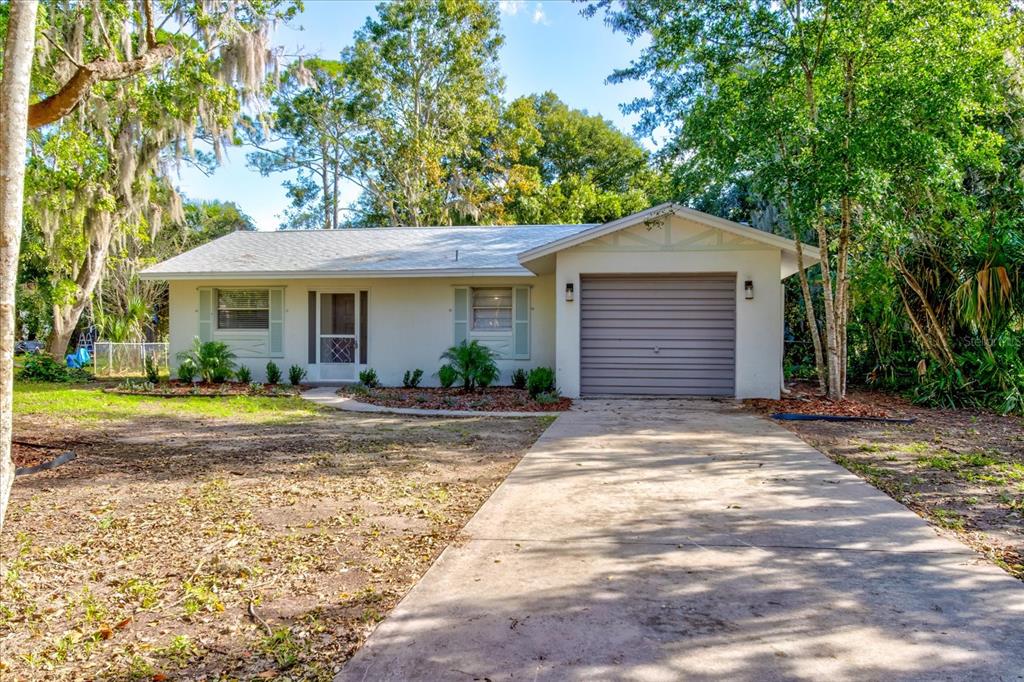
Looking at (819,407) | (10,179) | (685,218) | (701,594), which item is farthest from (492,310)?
(10,179)

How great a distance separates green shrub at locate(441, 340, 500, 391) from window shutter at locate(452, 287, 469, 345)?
66 cm

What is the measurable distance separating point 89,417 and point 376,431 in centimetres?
423

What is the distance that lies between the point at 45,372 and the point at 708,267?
47.0ft

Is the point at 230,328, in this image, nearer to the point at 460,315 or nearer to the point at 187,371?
the point at 187,371

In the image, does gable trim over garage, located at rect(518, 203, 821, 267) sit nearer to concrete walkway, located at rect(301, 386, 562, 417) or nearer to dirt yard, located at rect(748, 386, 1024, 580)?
dirt yard, located at rect(748, 386, 1024, 580)

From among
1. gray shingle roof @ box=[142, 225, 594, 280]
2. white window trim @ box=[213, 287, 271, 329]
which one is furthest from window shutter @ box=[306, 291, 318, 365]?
white window trim @ box=[213, 287, 271, 329]

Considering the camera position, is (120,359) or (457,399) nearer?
(457,399)

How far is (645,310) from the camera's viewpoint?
1204 centimetres

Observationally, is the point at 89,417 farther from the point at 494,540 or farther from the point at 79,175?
the point at 494,540

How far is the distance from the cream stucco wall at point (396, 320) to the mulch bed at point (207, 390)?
0.95 meters

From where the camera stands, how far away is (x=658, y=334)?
12.0 metres

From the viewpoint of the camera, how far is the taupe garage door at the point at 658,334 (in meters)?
11.9

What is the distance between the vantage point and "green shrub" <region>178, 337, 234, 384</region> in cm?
1381

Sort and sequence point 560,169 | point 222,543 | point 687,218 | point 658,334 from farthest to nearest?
point 560,169
point 658,334
point 687,218
point 222,543
